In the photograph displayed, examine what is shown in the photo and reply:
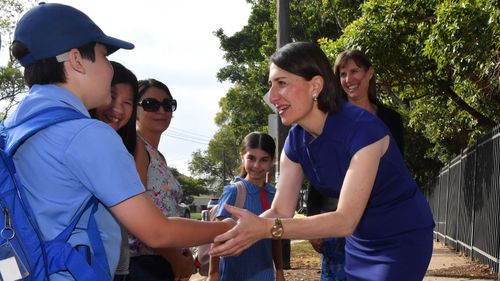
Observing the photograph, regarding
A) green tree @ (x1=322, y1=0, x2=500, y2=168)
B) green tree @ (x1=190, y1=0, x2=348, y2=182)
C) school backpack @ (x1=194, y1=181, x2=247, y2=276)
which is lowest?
school backpack @ (x1=194, y1=181, x2=247, y2=276)

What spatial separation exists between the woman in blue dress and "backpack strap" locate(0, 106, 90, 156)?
0.97 meters

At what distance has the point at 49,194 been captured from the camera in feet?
7.70

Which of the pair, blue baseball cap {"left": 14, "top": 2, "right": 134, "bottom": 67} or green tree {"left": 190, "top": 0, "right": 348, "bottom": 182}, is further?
green tree {"left": 190, "top": 0, "right": 348, "bottom": 182}

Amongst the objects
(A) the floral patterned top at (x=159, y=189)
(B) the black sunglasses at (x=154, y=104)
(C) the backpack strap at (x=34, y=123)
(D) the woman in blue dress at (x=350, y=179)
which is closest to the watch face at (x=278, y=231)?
(D) the woman in blue dress at (x=350, y=179)

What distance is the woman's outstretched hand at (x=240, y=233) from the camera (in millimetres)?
2951

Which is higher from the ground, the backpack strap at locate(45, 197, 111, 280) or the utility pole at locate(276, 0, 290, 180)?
the utility pole at locate(276, 0, 290, 180)

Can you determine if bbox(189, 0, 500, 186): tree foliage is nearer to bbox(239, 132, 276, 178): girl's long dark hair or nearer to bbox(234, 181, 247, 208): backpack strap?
bbox(239, 132, 276, 178): girl's long dark hair

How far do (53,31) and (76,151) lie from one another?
0.50 metres

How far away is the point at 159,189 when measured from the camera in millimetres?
3992

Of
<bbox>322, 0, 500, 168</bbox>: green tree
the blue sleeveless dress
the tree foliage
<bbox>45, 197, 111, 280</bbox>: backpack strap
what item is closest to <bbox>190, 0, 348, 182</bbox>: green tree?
the tree foliage

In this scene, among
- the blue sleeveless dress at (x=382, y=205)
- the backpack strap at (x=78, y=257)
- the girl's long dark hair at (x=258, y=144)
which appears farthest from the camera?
the girl's long dark hair at (x=258, y=144)

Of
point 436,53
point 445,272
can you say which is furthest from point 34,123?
point 445,272

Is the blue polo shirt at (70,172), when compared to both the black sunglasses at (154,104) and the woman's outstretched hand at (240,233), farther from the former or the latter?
the black sunglasses at (154,104)

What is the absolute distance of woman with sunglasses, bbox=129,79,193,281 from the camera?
385 centimetres
